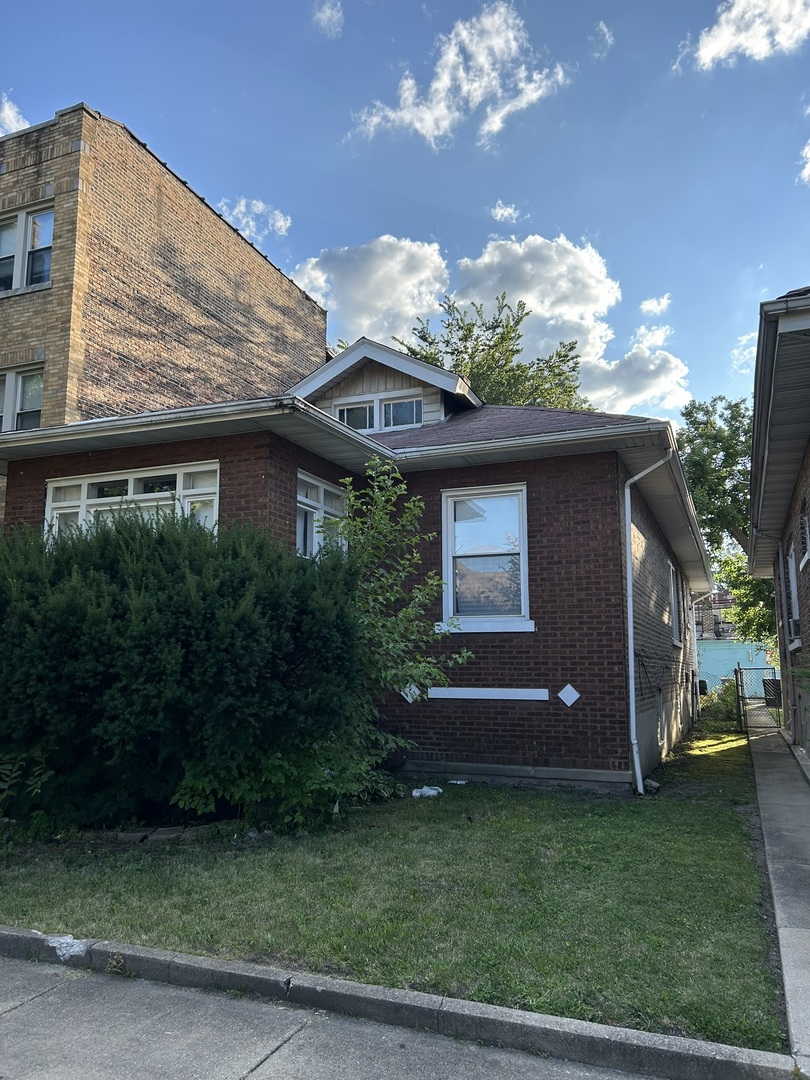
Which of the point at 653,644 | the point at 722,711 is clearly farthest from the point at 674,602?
the point at 722,711

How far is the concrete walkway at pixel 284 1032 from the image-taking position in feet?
9.78

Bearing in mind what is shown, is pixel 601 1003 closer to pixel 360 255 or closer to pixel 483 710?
pixel 483 710

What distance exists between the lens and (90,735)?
6531mm

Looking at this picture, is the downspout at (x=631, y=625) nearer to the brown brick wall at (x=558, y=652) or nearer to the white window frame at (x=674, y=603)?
the brown brick wall at (x=558, y=652)

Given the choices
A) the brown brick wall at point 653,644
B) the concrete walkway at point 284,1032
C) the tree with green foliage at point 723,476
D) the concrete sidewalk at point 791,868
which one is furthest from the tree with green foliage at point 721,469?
the concrete walkway at point 284,1032

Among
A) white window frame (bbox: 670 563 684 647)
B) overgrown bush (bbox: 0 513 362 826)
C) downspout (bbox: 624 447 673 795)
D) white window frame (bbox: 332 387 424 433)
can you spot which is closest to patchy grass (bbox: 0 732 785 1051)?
overgrown bush (bbox: 0 513 362 826)

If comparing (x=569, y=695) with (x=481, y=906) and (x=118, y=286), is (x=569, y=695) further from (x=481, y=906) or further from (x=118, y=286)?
(x=118, y=286)

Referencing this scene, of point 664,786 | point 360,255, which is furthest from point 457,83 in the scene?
point 360,255

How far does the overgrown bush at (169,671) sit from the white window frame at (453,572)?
3127 millimetres

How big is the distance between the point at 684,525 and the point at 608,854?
8876 mm

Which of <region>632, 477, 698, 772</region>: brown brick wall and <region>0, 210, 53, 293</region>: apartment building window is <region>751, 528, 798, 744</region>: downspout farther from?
<region>0, 210, 53, 293</region>: apartment building window

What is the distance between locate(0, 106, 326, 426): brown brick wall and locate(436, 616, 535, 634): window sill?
840 centimetres

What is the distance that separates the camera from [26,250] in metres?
14.9

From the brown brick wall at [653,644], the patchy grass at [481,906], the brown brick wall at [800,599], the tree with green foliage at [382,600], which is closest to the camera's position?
the patchy grass at [481,906]
